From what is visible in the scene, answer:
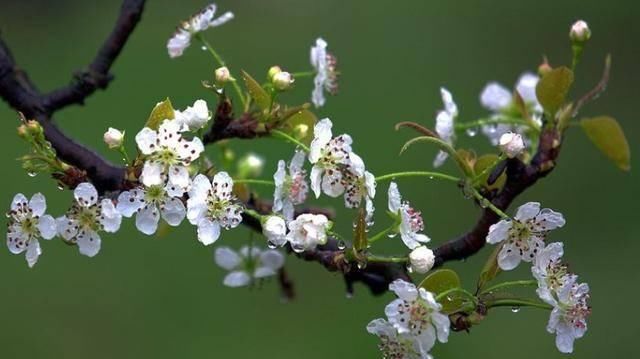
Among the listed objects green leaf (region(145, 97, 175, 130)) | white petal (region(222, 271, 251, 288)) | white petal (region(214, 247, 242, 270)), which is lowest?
white petal (region(222, 271, 251, 288))

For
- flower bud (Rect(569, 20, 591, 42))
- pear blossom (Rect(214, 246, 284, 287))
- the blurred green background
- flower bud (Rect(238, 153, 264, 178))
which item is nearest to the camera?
flower bud (Rect(569, 20, 591, 42))

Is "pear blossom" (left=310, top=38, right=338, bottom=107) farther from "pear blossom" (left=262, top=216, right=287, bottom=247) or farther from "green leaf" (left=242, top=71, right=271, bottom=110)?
"pear blossom" (left=262, top=216, right=287, bottom=247)

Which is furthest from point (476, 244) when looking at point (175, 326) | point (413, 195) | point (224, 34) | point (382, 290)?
point (224, 34)

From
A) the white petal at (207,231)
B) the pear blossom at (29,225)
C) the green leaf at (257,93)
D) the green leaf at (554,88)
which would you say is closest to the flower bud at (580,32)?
the green leaf at (554,88)

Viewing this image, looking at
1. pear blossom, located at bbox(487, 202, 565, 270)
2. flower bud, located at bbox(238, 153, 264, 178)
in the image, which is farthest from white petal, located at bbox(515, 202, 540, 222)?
flower bud, located at bbox(238, 153, 264, 178)

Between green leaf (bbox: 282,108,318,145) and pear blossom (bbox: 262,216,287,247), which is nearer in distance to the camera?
pear blossom (bbox: 262,216,287,247)

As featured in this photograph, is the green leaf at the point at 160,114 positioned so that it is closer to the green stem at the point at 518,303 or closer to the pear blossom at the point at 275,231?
the pear blossom at the point at 275,231
